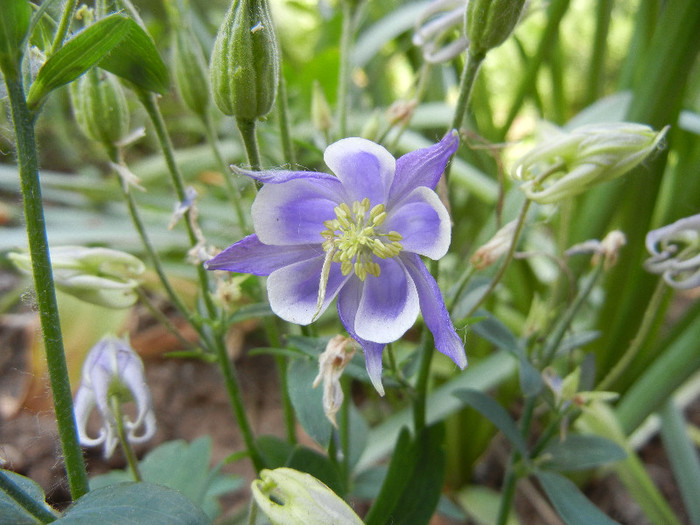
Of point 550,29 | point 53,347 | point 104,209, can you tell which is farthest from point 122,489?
point 104,209

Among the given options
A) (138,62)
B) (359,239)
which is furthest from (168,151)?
(359,239)

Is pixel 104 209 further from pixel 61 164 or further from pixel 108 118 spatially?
pixel 108 118

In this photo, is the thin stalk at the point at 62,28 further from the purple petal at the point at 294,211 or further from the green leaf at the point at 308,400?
the green leaf at the point at 308,400

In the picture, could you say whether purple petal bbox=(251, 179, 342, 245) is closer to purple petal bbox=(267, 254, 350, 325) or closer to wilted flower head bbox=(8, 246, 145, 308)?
purple petal bbox=(267, 254, 350, 325)

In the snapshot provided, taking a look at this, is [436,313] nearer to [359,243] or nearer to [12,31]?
[359,243]

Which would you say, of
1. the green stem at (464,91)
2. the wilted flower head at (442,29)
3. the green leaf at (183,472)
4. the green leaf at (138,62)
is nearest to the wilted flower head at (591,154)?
the green stem at (464,91)
